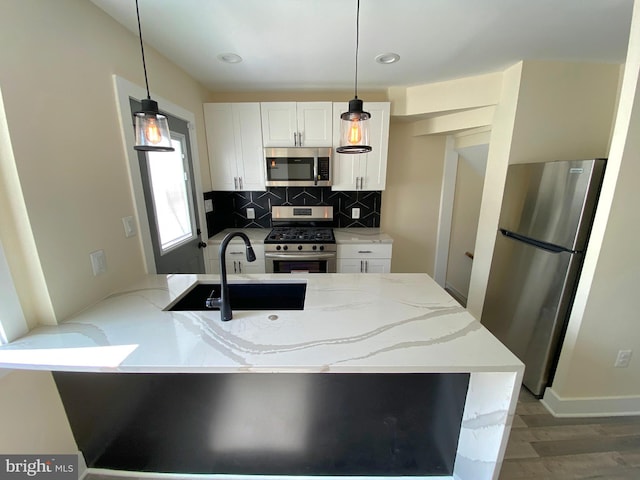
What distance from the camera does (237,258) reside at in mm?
2646

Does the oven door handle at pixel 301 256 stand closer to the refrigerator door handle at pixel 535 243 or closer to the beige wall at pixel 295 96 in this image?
the refrigerator door handle at pixel 535 243

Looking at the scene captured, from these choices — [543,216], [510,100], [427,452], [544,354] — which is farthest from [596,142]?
[427,452]

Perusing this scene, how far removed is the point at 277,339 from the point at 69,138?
1.34 meters

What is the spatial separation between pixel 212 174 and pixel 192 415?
7.33ft

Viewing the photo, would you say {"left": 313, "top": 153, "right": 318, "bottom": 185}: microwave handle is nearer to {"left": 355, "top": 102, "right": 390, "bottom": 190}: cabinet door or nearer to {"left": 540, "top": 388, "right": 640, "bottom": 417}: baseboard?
{"left": 355, "top": 102, "right": 390, "bottom": 190}: cabinet door

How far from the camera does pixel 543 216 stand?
66.6 inches

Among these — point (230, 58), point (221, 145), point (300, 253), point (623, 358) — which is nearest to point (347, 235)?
point (300, 253)

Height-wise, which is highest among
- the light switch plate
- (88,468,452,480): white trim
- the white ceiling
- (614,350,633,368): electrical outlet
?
the white ceiling

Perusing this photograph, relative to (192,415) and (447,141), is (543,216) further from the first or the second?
(192,415)

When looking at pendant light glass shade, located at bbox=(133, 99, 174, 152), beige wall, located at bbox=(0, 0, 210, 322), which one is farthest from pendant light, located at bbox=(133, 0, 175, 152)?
beige wall, located at bbox=(0, 0, 210, 322)

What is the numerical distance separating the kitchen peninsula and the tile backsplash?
1.76 m

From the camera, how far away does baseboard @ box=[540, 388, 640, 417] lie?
1.61 m

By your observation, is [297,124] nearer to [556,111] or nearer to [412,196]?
[412,196]

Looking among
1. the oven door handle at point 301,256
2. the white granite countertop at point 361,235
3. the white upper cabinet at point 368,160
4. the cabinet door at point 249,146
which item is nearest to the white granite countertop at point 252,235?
the oven door handle at point 301,256
